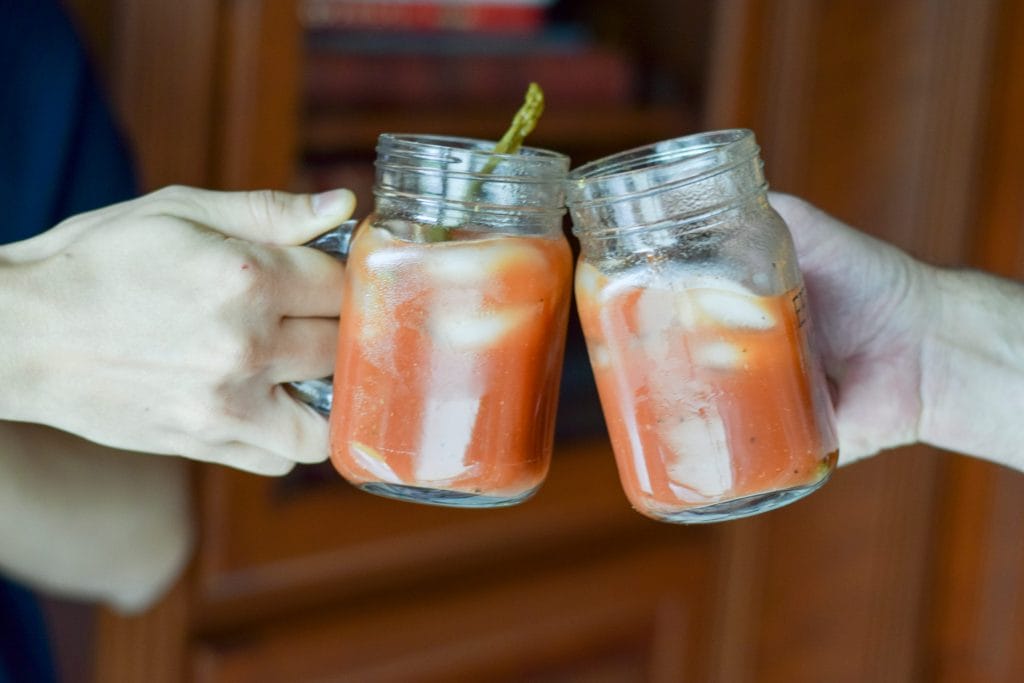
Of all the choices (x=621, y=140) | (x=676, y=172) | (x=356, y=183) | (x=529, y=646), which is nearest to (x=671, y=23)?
(x=621, y=140)

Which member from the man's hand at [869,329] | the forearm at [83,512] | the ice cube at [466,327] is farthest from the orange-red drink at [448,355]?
the forearm at [83,512]

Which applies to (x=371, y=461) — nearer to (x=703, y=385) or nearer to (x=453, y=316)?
(x=453, y=316)

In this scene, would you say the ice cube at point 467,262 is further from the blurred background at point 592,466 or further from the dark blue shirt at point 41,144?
the blurred background at point 592,466

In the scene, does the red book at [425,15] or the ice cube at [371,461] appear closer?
the ice cube at [371,461]

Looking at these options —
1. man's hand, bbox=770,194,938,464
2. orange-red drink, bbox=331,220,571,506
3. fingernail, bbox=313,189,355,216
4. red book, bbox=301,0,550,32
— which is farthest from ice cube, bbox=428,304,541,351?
red book, bbox=301,0,550,32

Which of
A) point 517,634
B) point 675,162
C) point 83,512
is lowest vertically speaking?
point 517,634

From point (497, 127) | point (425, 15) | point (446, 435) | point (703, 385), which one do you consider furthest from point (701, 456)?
point (425, 15)

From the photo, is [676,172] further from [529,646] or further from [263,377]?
[529,646]

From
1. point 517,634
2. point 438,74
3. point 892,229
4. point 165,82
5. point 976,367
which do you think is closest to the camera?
point 976,367
